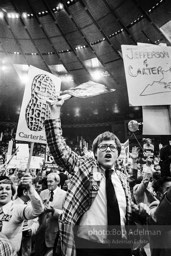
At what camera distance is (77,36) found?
15.2 m

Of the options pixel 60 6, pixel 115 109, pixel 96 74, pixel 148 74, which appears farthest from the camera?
pixel 115 109

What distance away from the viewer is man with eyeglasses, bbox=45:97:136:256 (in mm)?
1410

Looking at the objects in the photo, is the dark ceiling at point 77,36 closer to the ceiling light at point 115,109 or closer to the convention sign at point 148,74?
the ceiling light at point 115,109

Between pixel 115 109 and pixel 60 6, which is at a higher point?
pixel 60 6

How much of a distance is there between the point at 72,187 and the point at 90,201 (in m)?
0.18

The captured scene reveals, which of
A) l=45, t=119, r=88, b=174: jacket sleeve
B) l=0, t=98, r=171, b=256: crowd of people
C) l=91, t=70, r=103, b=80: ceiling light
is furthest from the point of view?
l=91, t=70, r=103, b=80: ceiling light

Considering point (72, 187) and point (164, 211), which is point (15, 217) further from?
point (164, 211)

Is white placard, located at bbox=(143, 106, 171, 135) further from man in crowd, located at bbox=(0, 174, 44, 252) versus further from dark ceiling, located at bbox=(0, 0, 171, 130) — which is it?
dark ceiling, located at bbox=(0, 0, 171, 130)

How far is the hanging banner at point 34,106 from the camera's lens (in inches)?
102

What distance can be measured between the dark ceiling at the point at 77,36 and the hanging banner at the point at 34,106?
11753mm

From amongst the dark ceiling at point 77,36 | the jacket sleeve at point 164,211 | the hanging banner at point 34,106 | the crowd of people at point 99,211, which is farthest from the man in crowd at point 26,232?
the dark ceiling at point 77,36

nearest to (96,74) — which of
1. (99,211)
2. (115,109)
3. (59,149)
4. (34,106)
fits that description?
(115,109)

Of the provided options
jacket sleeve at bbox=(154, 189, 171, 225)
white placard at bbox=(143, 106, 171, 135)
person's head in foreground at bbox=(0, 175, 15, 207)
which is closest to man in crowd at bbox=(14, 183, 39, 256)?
person's head in foreground at bbox=(0, 175, 15, 207)

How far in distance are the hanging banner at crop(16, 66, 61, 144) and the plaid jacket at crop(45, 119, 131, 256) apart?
0.93 meters
